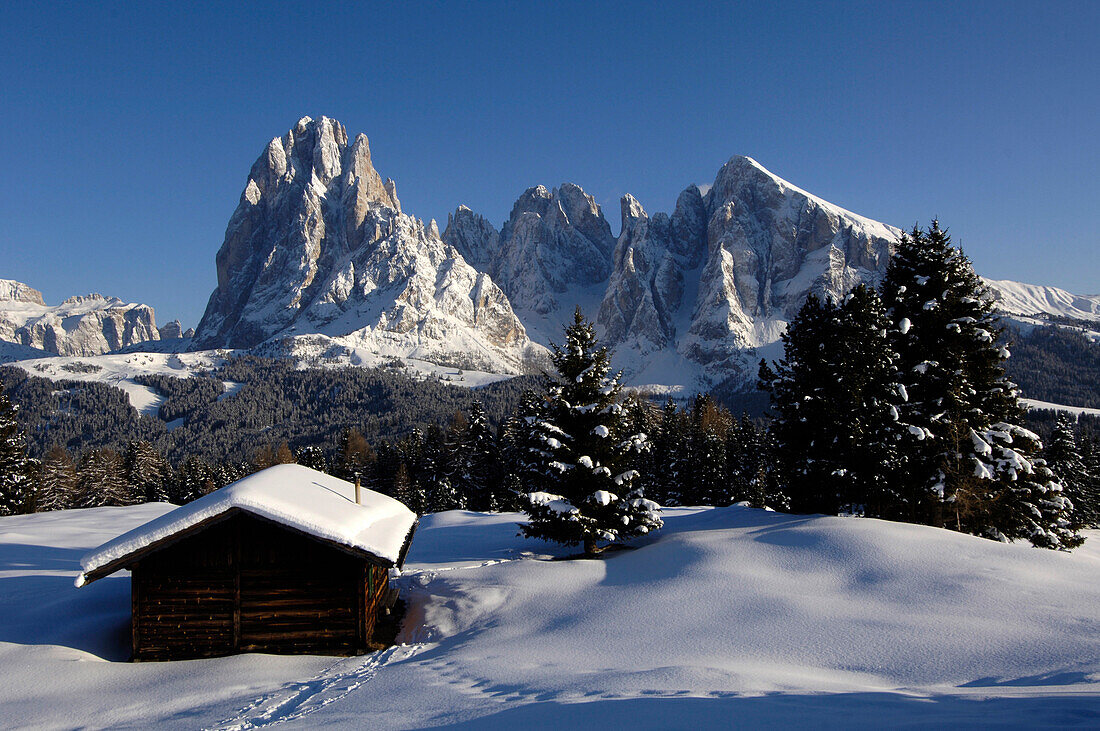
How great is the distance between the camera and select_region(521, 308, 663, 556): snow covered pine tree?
1939 centimetres

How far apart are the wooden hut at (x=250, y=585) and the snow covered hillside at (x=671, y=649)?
59 centimetres

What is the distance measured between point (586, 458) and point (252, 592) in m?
9.93

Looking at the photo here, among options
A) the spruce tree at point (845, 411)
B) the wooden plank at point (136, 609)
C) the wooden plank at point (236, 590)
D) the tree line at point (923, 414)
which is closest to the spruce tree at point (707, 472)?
the spruce tree at point (845, 411)

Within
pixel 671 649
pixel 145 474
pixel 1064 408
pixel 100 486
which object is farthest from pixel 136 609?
pixel 1064 408

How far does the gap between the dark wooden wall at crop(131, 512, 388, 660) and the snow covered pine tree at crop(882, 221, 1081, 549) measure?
1775cm

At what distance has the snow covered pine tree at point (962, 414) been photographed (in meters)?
19.9

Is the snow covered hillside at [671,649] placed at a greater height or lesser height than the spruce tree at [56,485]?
lesser

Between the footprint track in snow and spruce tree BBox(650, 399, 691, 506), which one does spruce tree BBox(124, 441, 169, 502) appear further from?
the footprint track in snow

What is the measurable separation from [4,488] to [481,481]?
107ft

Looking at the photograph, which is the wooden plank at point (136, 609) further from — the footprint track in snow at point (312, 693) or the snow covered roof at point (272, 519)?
the footprint track in snow at point (312, 693)

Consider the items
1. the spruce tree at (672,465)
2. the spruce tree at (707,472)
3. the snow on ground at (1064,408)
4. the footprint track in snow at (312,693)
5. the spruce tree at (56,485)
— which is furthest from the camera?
the snow on ground at (1064,408)

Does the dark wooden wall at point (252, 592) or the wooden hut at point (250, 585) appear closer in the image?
the wooden hut at point (250, 585)

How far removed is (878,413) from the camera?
19.9 m

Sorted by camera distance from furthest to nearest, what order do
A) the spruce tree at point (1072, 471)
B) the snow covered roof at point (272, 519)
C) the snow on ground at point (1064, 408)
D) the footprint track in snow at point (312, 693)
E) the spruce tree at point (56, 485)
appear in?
the snow on ground at point (1064, 408)
the spruce tree at point (56, 485)
the spruce tree at point (1072, 471)
the snow covered roof at point (272, 519)
the footprint track in snow at point (312, 693)
